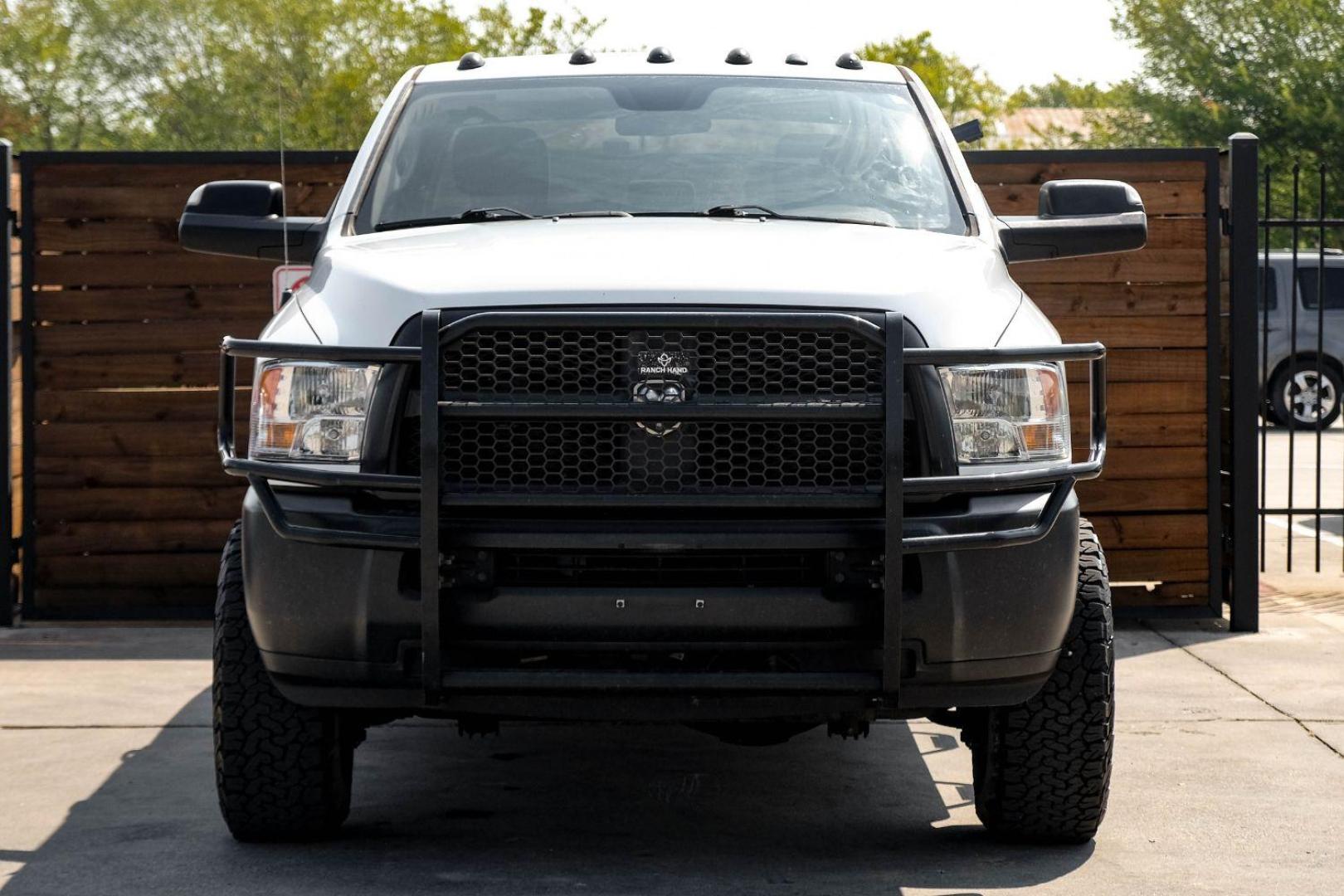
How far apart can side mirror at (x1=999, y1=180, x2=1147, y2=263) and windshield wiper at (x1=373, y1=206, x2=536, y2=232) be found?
1.38 m

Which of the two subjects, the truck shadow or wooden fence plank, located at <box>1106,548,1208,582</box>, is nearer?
the truck shadow

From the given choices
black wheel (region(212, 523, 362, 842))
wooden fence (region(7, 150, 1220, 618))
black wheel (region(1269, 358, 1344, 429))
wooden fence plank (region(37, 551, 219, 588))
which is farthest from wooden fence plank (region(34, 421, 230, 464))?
black wheel (region(1269, 358, 1344, 429))

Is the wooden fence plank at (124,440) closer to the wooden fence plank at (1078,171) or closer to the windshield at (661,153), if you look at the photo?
the windshield at (661,153)

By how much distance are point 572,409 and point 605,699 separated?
647 millimetres

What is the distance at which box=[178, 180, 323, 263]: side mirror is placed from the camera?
17.7 ft

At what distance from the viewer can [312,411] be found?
13.5 ft

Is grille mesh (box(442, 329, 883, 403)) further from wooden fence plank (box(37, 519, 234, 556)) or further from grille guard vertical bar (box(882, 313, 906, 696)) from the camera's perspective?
wooden fence plank (box(37, 519, 234, 556))

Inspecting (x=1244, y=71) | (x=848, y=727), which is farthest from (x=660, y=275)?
(x=1244, y=71)

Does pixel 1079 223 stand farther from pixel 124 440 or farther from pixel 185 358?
pixel 124 440

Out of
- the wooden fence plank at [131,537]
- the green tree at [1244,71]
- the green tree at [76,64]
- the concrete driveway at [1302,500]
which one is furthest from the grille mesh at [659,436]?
the green tree at [76,64]

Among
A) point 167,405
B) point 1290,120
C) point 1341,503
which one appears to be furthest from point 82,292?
point 1290,120

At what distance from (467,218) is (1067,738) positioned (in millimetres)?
2062

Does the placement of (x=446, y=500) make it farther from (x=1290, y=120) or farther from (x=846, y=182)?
(x=1290, y=120)

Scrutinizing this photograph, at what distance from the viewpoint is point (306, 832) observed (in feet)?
15.4
